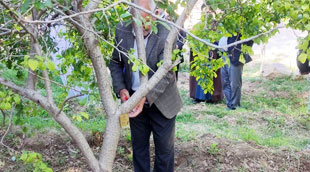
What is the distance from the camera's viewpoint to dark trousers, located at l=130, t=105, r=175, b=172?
300 cm

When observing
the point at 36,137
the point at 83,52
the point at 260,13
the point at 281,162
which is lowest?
the point at 281,162

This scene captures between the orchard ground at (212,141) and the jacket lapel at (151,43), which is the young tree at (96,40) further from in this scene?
the orchard ground at (212,141)

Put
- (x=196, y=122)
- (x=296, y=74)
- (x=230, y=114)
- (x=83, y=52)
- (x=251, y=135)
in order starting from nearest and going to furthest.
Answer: (x=83, y=52) < (x=251, y=135) < (x=196, y=122) < (x=230, y=114) < (x=296, y=74)

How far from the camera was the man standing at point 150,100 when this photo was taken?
271 centimetres

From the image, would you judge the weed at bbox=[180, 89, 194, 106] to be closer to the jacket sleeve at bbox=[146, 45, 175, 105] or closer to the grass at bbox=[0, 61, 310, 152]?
Result: the grass at bbox=[0, 61, 310, 152]

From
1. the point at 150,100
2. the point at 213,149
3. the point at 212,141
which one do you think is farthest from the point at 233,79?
the point at 150,100

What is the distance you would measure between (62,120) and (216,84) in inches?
202

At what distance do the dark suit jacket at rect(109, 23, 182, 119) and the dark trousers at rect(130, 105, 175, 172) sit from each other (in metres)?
0.10

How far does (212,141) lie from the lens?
13.4 ft

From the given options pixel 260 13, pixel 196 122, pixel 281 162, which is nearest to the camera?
pixel 260 13

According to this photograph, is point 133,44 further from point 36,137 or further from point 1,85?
point 36,137

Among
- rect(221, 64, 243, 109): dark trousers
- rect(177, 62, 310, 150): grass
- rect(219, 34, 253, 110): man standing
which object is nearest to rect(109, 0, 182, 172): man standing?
rect(177, 62, 310, 150): grass

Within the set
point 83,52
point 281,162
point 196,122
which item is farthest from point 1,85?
point 196,122

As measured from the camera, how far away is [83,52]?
232 centimetres
